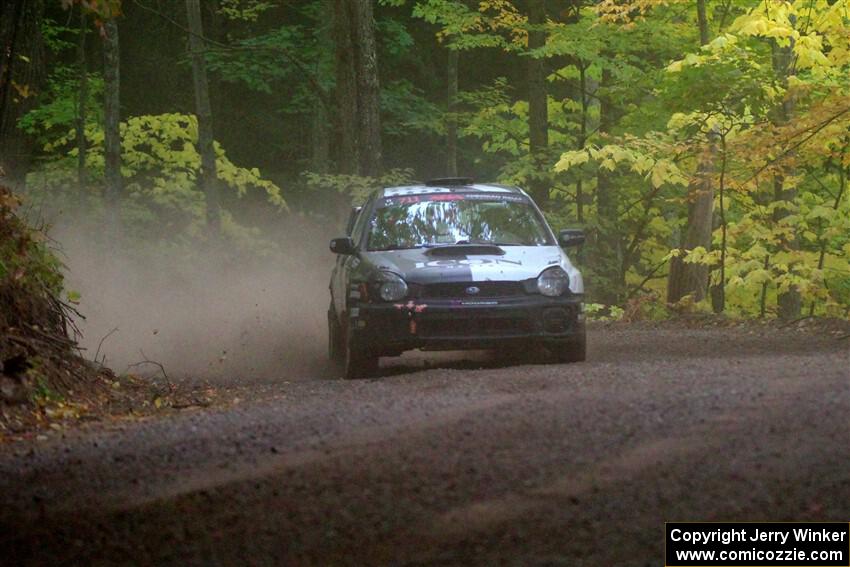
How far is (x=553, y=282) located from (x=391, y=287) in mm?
1541

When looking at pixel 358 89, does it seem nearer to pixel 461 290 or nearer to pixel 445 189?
pixel 445 189

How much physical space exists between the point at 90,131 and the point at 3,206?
74.1ft

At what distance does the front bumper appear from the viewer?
1198cm

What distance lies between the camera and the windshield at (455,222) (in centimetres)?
1316

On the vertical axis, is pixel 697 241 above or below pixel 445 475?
above

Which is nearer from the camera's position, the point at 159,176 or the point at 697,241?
the point at 697,241

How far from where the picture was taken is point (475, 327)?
→ 1205cm

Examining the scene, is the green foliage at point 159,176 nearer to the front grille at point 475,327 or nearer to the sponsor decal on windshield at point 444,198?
the sponsor decal on windshield at point 444,198

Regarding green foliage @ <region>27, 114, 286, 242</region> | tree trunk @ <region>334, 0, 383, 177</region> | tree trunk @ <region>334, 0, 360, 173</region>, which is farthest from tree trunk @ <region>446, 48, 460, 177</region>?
tree trunk @ <region>334, 0, 383, 177</region>

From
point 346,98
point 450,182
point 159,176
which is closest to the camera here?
point 450,182

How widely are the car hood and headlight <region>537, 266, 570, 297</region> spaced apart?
6cm

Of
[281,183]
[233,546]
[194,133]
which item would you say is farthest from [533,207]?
[281,183]

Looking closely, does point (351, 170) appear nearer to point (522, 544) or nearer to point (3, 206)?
point (3, 206)

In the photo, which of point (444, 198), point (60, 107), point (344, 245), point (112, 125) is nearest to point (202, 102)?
point (112, 125)
